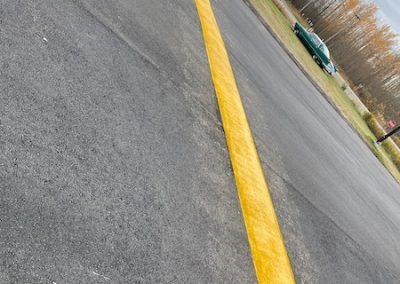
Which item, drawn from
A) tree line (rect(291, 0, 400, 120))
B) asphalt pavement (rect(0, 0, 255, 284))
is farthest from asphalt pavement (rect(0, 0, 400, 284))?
tree line (rect(291, 0, 400, 120))

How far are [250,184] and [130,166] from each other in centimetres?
194

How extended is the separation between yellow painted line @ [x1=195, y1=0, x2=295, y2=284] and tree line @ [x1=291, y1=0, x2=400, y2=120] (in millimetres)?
32483

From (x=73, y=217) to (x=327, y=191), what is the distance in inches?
213

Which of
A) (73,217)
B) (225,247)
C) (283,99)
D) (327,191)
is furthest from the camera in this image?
(283,99)

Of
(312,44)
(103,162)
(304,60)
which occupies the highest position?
(312,44)

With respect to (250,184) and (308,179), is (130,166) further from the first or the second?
(308,179)

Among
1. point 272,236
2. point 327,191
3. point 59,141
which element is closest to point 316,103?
point 327,191

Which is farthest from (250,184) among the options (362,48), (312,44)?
(362,48)

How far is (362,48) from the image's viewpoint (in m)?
37.3

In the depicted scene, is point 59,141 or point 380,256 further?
point 380,256

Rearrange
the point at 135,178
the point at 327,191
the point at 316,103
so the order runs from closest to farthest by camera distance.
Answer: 1. the point at 135,178
2. the point at 327,191
3. the point at 316,103

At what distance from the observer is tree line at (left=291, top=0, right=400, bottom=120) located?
121ft

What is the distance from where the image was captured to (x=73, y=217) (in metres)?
2.55

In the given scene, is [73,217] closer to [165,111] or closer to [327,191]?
[165,111]
